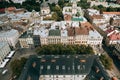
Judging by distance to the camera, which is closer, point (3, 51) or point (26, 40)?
point (3, 51)

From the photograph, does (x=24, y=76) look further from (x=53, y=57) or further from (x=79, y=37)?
(x=79, y=37)

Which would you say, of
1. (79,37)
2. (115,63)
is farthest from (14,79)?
(115,63)

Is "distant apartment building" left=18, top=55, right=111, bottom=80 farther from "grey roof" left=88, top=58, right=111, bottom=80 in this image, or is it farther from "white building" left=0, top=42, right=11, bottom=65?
"white building" left=0, top=42, right=11, bottom=65

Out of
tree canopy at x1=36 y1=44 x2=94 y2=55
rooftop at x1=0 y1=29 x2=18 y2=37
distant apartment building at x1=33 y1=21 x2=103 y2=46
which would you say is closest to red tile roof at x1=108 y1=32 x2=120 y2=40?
distant apartment building at x1=33 y1=21 x2=103 y2=46

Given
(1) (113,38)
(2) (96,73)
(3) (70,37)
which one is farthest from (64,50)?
(1) (113,38)

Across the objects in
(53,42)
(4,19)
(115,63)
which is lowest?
(115,63)

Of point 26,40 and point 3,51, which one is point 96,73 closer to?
point 26,40

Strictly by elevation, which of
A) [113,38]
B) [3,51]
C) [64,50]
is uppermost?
[113,38]

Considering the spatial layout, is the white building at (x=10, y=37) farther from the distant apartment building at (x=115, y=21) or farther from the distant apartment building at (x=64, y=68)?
the distant apartment building at (x=115, y=21)
